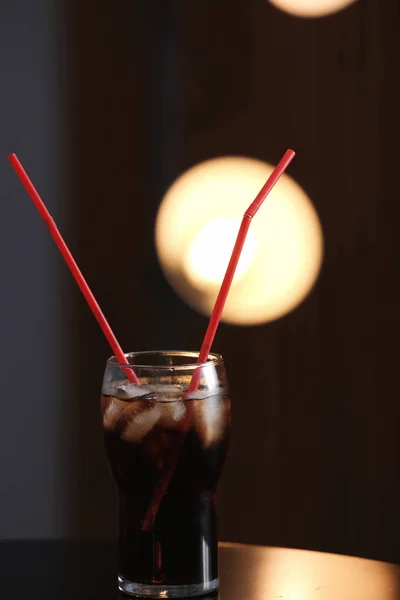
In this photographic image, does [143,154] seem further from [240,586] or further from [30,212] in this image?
[240,586]

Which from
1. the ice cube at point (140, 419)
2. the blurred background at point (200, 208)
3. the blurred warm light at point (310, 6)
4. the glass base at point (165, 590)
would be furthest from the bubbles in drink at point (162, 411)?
the blurred warm light at point (310, 6)

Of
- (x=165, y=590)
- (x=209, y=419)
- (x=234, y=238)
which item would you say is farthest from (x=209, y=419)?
(x=234, y=238)

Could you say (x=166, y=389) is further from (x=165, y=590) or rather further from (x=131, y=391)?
(x=165, y=590)

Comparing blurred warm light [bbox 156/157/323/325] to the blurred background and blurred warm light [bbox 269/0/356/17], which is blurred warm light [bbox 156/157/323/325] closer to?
the blurred background

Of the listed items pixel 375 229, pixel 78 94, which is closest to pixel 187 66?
pixel 78 94

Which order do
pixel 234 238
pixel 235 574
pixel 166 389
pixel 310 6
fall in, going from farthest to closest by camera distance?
pixel 234 238 → pixel 310 6 → pixel 235 574 → pixel 166 389

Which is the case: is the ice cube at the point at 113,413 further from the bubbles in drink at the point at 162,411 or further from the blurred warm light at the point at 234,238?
the blurred warm light at the point at 234,238
